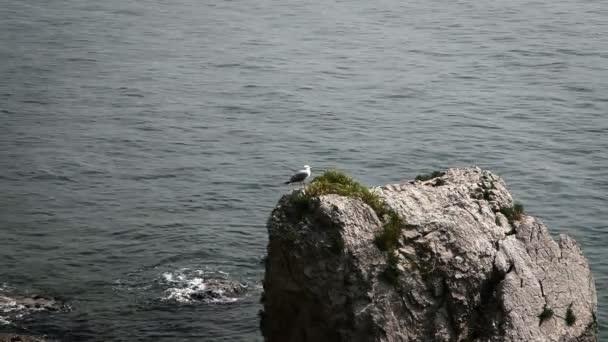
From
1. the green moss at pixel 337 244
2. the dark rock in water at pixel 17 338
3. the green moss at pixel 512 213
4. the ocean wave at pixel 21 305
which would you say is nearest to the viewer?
the green moss at pixel 337 244

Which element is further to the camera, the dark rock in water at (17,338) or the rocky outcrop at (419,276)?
the dark rock in water at (17,338)

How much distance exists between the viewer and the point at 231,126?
193ft

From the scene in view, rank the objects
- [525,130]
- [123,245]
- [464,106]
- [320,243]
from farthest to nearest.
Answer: [464,106], [525,130], [123,245], [320,243]

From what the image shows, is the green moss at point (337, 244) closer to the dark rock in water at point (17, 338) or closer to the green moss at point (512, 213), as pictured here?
the green moss at point (512, 213)

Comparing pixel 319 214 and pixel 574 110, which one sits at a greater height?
pixel 319 214

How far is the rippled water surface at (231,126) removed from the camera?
38938 millimetres

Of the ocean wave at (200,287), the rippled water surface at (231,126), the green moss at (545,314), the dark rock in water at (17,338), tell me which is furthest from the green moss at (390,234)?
the dark rock in water at (17,338)

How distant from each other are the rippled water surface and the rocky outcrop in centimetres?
720

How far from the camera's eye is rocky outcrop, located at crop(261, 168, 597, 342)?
2636 cm

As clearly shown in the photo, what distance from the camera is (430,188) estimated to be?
29.4 meters

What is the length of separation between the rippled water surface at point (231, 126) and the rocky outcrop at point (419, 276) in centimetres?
720

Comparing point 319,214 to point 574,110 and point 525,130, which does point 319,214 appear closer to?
point 525,130

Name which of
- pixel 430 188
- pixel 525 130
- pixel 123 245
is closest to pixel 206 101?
pixel 525 130

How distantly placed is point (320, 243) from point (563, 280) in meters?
7.59
